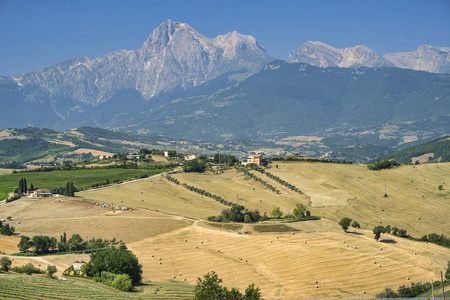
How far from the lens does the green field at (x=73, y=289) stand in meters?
67.5

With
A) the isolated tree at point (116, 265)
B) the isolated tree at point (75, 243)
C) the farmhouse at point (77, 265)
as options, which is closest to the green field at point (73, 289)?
the isolated tree at point (116, 265)

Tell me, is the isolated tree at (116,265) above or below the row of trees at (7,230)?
below

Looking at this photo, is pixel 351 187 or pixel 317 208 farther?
pixel 351 187

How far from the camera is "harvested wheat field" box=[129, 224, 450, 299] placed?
90.1 metres

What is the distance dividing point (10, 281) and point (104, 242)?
3859cm

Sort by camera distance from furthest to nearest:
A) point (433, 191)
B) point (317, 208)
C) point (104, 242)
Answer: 1. point (433, 191)
2. point (317, 208)
3. point (104, 242)

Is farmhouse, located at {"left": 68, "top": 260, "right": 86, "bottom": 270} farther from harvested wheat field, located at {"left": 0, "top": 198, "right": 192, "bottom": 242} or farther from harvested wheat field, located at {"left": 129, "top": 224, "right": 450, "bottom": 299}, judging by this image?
harvested wheat field, located at {"left": 0, "top": 198, "right": 192, "bottom": 242}

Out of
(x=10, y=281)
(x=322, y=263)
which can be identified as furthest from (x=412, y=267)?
(x=10, y=281)

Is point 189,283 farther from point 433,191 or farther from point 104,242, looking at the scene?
point 433,191

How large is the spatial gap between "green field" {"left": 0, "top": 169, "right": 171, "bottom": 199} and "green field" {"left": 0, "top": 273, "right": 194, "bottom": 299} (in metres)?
83.1

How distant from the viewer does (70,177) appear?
595ft

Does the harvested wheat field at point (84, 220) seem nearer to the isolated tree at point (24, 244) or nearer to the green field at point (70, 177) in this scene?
the isolated tree at point (24, 244)

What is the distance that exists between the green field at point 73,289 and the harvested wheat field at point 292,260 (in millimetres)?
9453

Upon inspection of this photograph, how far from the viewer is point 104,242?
11112cm
